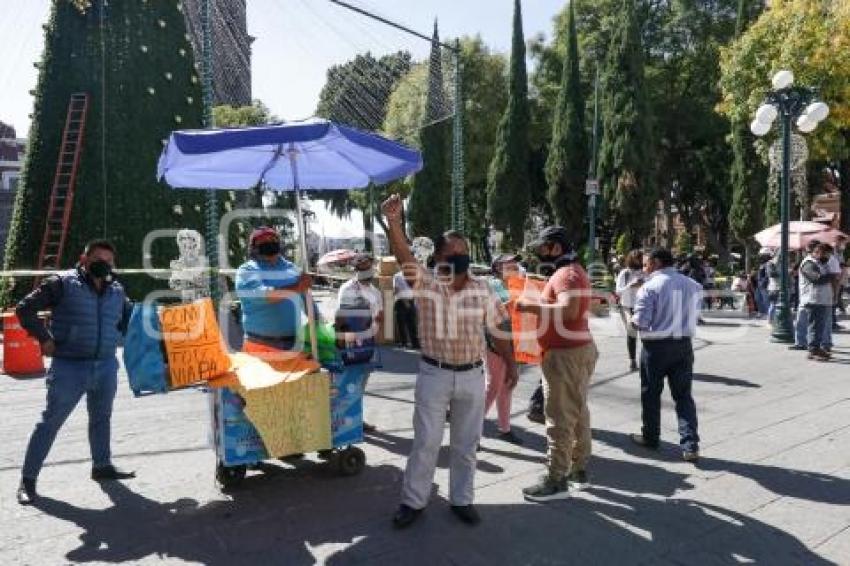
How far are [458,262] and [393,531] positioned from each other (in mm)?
1768

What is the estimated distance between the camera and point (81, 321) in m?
5.06

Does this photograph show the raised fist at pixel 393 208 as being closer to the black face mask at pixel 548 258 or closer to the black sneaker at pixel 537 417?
the black face mask at pixel 548 258

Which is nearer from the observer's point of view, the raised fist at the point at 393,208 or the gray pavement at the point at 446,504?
the gray pavement at the point at 446,504

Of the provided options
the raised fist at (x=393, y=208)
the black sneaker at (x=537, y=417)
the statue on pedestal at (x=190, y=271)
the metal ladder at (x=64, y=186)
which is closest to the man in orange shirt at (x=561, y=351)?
the raised fist at (x=393, y=208)

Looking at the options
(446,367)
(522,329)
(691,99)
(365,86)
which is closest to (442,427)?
(446,367)

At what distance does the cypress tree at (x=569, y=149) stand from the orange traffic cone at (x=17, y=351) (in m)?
25.2

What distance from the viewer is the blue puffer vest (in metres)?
5.03

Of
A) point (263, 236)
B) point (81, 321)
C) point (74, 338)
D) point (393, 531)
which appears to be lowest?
point (393, 531)

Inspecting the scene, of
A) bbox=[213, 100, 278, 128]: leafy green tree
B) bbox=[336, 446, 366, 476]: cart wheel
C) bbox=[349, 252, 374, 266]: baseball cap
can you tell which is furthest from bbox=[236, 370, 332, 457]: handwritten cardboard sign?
bbox=[213, 100, 278, 128]: leafy green tree

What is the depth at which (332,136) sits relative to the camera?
17.1ft

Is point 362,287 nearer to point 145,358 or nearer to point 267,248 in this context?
point 267,248

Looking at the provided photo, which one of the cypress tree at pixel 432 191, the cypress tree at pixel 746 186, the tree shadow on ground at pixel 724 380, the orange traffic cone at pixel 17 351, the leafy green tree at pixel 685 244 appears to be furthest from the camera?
the leafy green tree at pixel 685 244

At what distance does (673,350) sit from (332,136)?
338 cm

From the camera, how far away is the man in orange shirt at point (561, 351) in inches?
195
